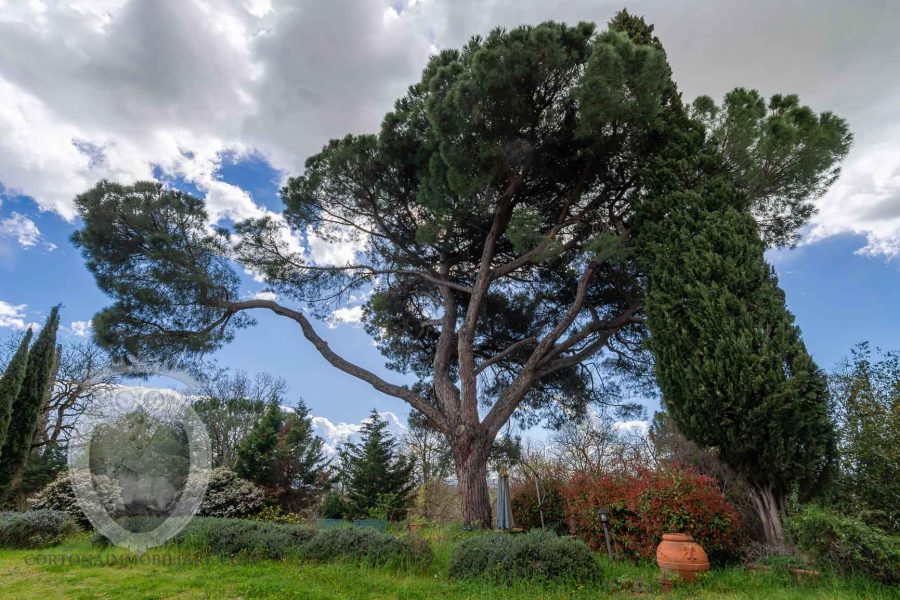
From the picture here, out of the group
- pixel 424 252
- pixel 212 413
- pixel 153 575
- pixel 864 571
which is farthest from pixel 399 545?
pixel 212 413

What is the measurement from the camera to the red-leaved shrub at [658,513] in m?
5.55

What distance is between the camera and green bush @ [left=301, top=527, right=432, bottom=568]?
5426 millimetres

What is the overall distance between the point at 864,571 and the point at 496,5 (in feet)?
31.4

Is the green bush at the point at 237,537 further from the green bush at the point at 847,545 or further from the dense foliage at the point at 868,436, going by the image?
the dense foliage at the point at 868,436

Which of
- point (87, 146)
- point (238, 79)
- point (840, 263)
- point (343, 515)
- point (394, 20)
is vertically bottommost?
point (343, 515)

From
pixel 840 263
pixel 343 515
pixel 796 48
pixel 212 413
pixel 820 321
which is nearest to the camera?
pixel 820 321

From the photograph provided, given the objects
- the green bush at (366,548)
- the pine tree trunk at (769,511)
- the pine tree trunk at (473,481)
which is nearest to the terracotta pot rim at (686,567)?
the pine tree trunk at (769,511)

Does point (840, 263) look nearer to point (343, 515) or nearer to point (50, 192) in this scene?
point (343, 515)

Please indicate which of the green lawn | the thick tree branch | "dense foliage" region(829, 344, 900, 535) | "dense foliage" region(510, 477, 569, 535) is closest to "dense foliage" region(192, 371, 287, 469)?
the thick tree branch

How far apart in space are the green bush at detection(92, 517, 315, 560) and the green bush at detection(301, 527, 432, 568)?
335mm

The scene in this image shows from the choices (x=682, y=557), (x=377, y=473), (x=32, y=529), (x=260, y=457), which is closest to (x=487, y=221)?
(x=682, y=557)

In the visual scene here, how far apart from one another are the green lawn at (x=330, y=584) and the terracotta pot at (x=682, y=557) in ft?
0.55

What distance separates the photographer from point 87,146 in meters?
8.21

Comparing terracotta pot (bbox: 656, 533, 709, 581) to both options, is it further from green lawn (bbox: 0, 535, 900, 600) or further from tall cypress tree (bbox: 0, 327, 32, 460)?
tall cypress tree (bbox: 0, 327, 32, 460)
